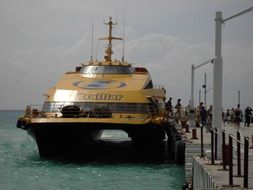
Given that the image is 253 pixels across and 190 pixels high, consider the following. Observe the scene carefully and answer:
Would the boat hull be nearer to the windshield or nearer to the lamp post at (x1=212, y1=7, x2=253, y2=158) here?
the windshield

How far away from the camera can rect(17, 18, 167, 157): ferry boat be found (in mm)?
18516

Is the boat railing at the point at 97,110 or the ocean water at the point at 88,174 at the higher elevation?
the boat railing at the point at 97,110

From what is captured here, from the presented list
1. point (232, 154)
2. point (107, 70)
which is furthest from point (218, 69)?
point (107, 70)

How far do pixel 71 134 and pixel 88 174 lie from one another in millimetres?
2901

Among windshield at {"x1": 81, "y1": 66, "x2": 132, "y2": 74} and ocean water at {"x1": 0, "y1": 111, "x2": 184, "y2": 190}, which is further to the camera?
windshield at {"x1": 81, "y1": 66, "x2": 132, "y2": 74}

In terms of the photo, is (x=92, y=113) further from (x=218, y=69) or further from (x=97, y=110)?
(x=218, y=69)

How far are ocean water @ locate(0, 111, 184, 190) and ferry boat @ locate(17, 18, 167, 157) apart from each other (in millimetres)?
1025

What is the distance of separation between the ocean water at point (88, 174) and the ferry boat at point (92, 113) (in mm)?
1025

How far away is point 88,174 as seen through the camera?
16781 mm

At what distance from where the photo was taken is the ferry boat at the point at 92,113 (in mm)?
18516

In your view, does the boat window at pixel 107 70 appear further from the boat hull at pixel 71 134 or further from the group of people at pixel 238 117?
the group of people at pixel 238 117

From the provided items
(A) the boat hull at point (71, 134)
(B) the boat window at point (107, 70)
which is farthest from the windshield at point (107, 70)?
(A) the boat hull at point (71, 134)

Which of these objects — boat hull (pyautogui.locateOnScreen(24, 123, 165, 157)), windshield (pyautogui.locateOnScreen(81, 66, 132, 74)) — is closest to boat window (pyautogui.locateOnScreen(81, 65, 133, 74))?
windshield (pyautogui.locateOnScreen(81, 66, 132, 74))

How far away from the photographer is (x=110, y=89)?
20484 mm
